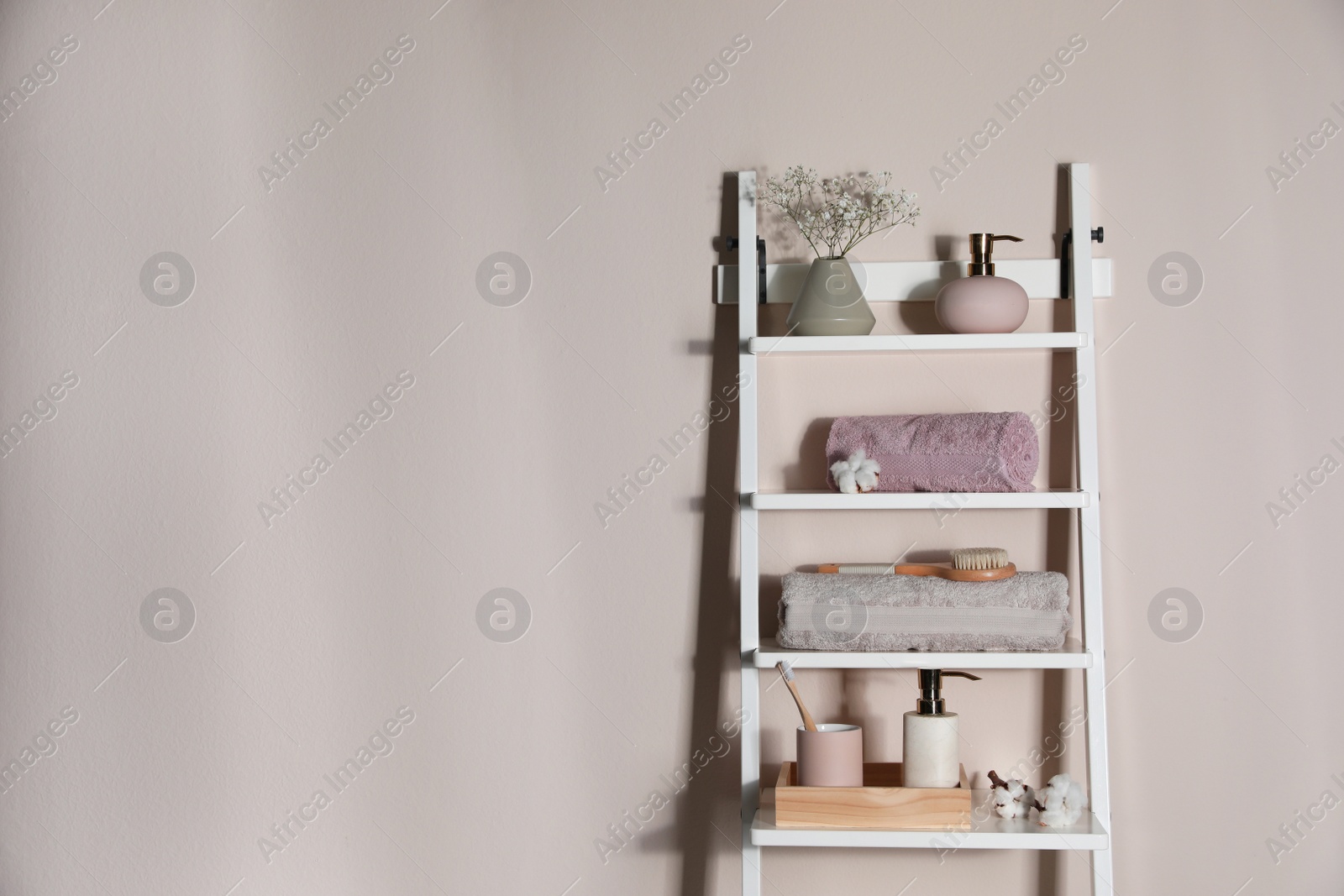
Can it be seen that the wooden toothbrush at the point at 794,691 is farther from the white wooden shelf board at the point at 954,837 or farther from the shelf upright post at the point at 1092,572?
the shelf upright post at the point at 1092,572

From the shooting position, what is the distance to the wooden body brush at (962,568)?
121 cm

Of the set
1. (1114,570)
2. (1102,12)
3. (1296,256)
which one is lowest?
(1114,570)

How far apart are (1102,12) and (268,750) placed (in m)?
1.44

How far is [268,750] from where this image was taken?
1391mm

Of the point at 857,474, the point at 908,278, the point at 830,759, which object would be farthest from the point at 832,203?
the point at 830,759

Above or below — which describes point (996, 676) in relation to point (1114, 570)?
below

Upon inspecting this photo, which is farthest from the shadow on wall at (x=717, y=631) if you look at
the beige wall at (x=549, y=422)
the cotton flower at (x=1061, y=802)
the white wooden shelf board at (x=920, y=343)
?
the cotton flower at (x=1061, y=802)

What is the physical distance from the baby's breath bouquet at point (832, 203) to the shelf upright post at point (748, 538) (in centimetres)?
5

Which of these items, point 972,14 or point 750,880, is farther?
point 972,14

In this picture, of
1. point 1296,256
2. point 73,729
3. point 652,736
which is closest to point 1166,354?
point 1296,256

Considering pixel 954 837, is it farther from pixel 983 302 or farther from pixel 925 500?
pixel 983 302

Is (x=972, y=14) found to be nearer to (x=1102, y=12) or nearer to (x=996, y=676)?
(x=1102, y=12)

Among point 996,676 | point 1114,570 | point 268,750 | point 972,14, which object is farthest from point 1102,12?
point 268,750

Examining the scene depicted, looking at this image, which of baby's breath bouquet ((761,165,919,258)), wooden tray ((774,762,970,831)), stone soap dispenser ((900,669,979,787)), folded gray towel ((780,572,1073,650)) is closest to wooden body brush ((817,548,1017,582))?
folded gray towel ((780,572,1073,650))
